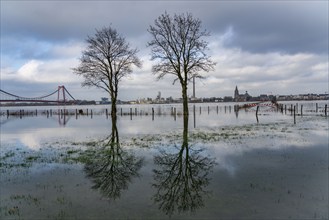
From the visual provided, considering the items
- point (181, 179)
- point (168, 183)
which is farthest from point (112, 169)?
point (181, 179)

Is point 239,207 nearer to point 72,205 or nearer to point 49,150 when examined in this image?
point 72,205

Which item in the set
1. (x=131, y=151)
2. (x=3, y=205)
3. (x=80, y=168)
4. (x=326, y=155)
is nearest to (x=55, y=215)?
(x=3, y=205)

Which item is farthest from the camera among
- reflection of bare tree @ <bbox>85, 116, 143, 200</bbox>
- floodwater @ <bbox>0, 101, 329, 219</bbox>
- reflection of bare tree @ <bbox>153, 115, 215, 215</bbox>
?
reflection of bare tree @ <bbox>85, 116, 143, 200</bbox>

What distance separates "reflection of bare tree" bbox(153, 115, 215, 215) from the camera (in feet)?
24.3

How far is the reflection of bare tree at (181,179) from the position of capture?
7.42 meters

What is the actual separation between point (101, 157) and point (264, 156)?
24.8 ft

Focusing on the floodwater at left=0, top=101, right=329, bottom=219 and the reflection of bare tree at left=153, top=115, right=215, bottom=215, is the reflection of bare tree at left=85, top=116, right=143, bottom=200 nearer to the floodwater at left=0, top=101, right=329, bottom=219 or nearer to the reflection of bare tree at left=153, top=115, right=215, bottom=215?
the floodwater at left=0, top=101, right=329, bottom=219

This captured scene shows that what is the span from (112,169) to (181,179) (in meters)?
3.04

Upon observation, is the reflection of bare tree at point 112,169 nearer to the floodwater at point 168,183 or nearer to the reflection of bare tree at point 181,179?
the floodwater at point 168,183

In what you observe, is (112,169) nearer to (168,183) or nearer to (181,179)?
(168,183)

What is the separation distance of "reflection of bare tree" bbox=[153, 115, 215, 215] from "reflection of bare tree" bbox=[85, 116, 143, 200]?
38.6 inches

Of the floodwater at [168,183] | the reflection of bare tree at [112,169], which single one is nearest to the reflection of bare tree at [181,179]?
the floodwater at [168,183]

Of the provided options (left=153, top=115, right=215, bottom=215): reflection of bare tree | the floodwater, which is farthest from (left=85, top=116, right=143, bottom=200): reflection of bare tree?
(left=153, top=115, right=215, bottom=215): reflection of bare tree

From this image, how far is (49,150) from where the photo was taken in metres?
16.1
